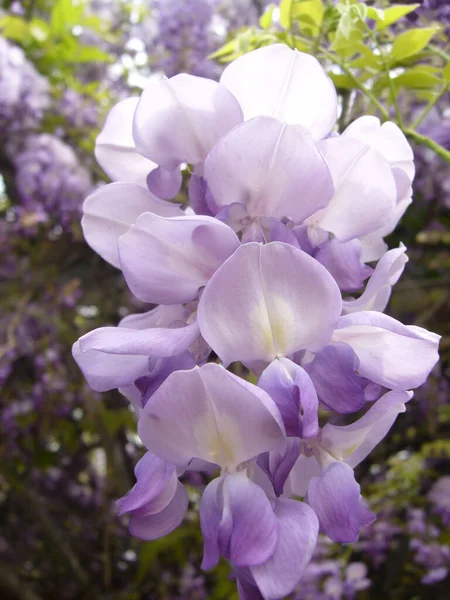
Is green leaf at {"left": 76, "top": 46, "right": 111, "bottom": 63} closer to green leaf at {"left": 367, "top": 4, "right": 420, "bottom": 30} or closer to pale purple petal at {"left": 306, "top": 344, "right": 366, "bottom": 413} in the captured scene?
green leaf at {"left": 367, "top": 4, "right": 420, "bottom": 30}

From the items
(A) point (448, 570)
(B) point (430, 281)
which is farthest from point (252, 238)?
(A) point (448, 570)

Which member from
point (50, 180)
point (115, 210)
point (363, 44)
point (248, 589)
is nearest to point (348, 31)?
point (363, 44)

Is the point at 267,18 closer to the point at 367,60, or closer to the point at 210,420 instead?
the point at 367,60

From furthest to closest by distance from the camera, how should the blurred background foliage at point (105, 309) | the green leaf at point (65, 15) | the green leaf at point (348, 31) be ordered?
the green leaf at point (65, 15) → the blurred background foliage at point (105, 309) → the green leaf at point (348, 31)

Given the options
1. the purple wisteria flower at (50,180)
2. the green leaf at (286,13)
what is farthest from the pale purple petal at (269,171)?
the purple wisteria flower at (50,180)

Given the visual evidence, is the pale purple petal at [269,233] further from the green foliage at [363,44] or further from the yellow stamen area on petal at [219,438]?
the green foliage at [363,44]

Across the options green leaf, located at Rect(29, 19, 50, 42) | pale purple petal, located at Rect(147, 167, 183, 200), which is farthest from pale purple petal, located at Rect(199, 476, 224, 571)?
green leaf, located at Rect(29, 19, 50, 42)

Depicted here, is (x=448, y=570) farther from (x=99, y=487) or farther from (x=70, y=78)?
(x=70, y=78)
